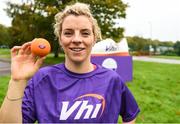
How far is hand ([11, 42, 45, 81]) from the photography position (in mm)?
2502

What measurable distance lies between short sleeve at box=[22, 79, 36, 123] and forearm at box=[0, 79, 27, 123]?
0.81 ft

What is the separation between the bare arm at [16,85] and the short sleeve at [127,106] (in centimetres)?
77

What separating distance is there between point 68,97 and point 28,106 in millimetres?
275

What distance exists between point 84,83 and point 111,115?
0.97 ft

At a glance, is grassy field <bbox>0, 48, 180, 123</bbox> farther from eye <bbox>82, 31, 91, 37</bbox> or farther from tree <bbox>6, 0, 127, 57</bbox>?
tree <bbox>6, 0, 127, 57</bbox>

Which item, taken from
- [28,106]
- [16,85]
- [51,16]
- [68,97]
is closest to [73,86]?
[68,97]

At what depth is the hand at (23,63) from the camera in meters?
2.50

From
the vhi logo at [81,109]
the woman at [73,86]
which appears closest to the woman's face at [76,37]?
the woman at [73,86]

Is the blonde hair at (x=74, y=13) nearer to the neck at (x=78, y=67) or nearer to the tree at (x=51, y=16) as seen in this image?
the neck at (x=78, y=67)

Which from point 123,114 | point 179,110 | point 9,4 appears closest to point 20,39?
point 9,4

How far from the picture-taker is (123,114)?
3.12 m

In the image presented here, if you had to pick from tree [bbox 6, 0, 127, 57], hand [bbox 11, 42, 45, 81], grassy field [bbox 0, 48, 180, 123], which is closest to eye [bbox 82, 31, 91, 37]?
hand [bbox 11, 42, 45, 81]

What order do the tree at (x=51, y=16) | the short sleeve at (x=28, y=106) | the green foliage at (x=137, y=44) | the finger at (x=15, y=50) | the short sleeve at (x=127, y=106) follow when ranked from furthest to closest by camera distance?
the green foliage at (x=137, y=44) → the tree at (x=51, y=16) → the short sleeve at (x=127, y=106) → the short sleeve at (x=28, y=106) → the finger at (x=15, y=50)

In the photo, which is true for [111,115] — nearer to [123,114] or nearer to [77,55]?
[123,114]
